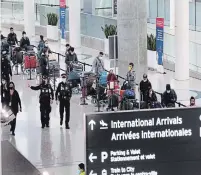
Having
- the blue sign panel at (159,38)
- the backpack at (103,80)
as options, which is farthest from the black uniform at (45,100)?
the blue sign panel at (159,38)

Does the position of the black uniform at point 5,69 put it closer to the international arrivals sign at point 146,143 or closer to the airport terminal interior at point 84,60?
the airport terminal interior at point 84,60

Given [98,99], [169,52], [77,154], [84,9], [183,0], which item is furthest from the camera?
[84,9]

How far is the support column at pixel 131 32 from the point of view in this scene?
2633 centimetres

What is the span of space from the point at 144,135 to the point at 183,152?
451 millimetres

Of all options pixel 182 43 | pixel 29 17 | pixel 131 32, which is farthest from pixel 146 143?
pixel 29 17

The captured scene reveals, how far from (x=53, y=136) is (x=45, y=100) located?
931mm

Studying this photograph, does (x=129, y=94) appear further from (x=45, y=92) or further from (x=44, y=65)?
(x=44, y=65)

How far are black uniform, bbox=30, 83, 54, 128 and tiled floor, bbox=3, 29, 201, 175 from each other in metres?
0.28

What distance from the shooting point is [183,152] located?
27.6 ft

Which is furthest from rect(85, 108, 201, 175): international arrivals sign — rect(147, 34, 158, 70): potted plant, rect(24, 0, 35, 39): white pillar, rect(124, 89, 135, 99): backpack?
rect(24, 0, 35, 39): white pillar

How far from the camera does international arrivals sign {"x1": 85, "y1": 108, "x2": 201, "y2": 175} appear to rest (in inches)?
321

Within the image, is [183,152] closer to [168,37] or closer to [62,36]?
[168,37]

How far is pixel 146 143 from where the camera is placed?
8.37 metres

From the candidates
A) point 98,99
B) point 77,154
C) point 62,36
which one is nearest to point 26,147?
point 77,154
